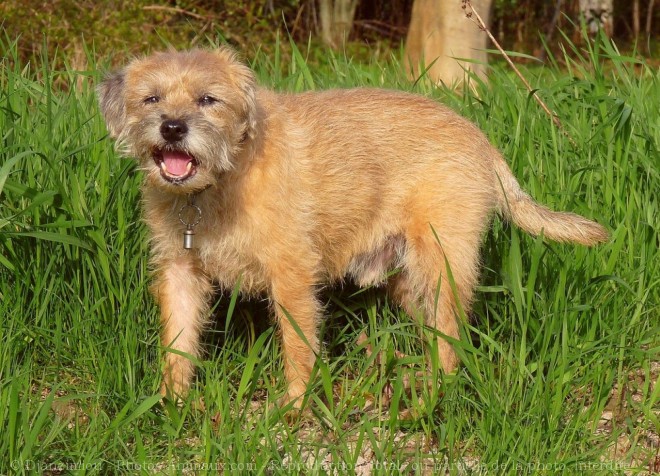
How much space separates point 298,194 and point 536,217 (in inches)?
41.2

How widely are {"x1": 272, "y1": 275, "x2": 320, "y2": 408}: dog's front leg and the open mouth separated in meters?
0.60

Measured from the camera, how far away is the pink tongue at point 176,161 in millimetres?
3729

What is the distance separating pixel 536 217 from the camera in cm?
430

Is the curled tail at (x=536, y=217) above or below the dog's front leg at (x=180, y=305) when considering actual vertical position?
above

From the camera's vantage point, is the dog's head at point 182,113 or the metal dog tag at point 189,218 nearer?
the dog's head at point 182,113

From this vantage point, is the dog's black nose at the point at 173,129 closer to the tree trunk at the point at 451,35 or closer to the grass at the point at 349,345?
the grass at the point at 349,345

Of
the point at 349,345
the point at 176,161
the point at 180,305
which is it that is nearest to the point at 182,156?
the point at 176,161

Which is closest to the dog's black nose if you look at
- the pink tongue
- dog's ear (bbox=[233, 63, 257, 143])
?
the pink tongue

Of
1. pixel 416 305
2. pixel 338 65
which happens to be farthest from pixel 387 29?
pixel 416 305

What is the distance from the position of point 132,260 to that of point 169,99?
2.73ft

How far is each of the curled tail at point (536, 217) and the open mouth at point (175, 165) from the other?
1.31m

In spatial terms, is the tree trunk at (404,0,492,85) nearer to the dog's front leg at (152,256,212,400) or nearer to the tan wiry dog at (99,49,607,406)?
the tan wiry dog at (99,49,607,406)

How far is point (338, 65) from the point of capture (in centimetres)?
607

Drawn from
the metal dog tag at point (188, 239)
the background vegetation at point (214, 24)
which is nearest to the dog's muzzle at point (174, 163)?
the metal dog tag at point (188, 239)
